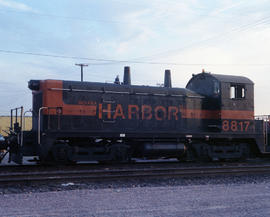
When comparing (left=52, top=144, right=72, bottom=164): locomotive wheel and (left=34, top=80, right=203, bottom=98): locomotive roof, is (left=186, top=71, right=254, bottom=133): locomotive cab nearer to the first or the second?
(left=34, top=80, right=203, bottom=98): locomotive roof

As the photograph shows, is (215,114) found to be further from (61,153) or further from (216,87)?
(61,153)

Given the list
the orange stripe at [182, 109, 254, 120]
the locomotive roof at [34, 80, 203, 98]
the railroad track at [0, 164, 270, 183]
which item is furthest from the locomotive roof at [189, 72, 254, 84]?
the railroad track at [0, 164, 270, 183]

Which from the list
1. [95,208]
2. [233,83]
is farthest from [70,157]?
[233,83]

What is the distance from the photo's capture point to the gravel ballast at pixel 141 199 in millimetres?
6004

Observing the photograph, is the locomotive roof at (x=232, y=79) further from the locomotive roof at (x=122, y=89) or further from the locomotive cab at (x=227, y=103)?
the locomotive roof at (x=122, y=89)

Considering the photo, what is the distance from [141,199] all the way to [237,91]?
8623mm

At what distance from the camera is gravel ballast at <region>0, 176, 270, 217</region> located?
19.7 ft

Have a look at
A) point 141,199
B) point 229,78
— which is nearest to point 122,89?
point 229,78

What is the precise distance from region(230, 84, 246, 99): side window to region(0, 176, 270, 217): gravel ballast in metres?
5.15

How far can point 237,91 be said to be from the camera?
46.6ft

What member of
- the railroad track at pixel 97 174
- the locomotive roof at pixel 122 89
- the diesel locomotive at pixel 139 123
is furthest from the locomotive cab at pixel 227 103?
the railroad track at pixel 97 174

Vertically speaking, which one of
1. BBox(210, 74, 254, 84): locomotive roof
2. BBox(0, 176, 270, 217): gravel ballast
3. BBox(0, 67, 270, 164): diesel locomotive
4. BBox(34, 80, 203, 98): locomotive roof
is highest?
BBox(210, 74, 254, 84): locomotive roof

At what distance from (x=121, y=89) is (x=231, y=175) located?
4.99 metres

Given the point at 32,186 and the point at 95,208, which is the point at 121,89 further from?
the point at 95,208
